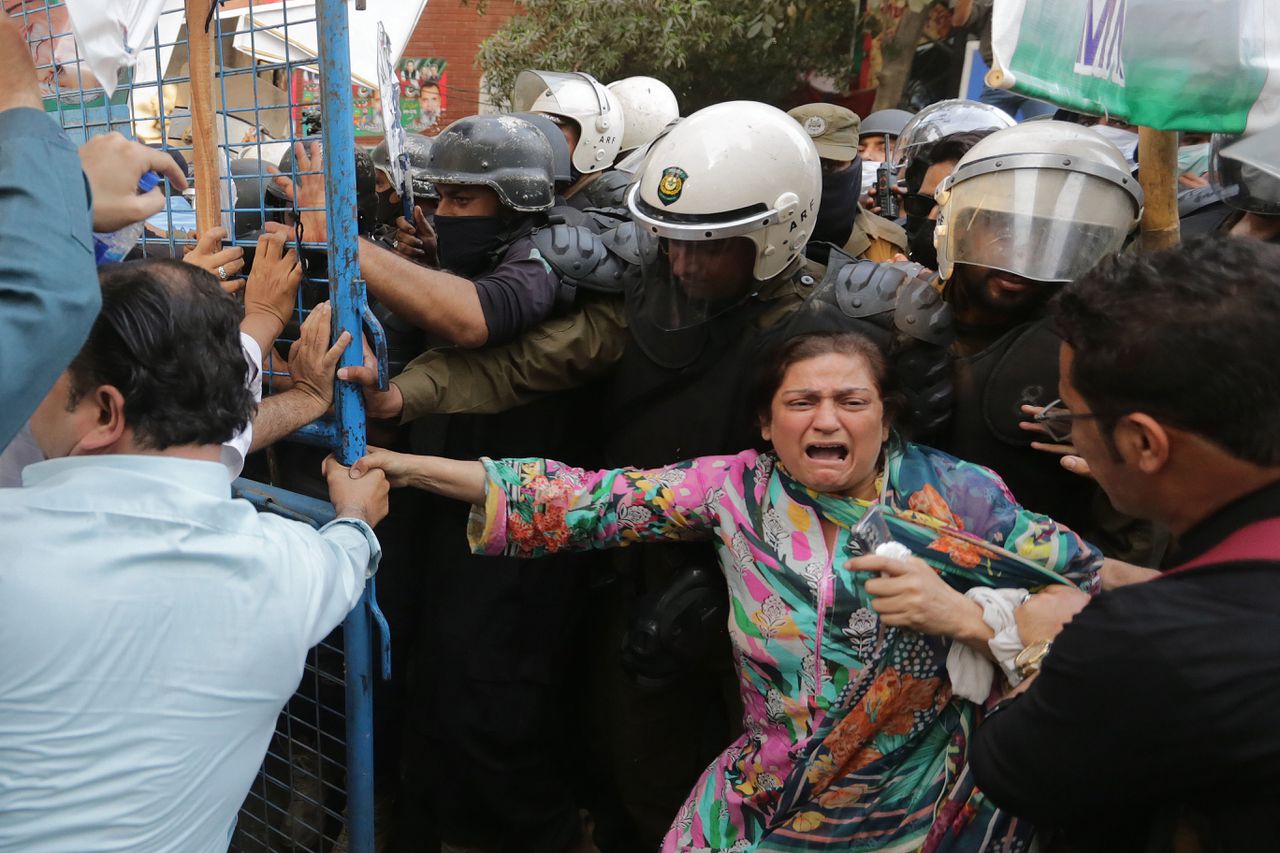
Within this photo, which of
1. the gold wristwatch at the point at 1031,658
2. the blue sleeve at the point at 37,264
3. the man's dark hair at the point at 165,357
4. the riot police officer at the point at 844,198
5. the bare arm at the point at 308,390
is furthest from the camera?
the riot police officer at the point at 844,198

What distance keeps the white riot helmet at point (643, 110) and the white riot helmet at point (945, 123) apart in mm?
2001

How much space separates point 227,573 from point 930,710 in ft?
4.46

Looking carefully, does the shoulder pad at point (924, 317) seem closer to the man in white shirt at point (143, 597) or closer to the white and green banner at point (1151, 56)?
the white and green banner at point (1151, 56)

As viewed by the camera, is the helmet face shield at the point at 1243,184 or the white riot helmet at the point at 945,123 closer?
the helmet face shield at the point at 1243,184

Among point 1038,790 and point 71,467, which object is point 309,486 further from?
point 1038,790

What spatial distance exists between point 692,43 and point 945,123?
6.90 m

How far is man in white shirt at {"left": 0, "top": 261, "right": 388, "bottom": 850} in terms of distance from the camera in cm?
126

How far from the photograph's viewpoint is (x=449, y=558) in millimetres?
2793

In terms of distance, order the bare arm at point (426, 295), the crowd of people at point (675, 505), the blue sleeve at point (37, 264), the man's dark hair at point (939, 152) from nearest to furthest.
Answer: the blue sleeve at point (37, 264) < the crowd of people at point (675, 505) < the bare arm at point (426, 295) < the man's dark hair at point (939, 152)

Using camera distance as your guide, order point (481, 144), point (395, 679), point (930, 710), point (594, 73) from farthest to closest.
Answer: point (594, 73), point (395, 679), point (481, 144), point (930, 710)

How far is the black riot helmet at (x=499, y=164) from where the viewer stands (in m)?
2.70

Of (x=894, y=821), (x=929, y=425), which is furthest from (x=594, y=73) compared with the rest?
(x=894, y=821)

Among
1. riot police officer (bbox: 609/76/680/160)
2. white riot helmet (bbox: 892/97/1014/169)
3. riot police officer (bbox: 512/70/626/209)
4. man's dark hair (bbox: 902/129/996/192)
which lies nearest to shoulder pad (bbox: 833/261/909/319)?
man's dark hair (bbox: 902/129/996/192)

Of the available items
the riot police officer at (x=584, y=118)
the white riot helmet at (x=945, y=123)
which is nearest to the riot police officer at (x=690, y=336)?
the white riot helmet at (x=945, y=123)
